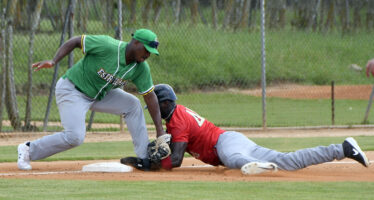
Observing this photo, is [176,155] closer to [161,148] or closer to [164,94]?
[161,148]

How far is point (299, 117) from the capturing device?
17.6 meters

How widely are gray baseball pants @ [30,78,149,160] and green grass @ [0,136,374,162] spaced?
1814 mm

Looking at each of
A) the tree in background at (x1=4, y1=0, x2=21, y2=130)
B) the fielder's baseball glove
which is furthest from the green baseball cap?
the tree in background at (x1=4, y1=0, x2=21, y2=130)

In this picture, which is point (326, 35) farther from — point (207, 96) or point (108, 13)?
point (108, 13)

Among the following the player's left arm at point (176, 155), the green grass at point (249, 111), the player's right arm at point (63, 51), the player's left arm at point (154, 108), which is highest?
the player's right arm at point (63, 51)

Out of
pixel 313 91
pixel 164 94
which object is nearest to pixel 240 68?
pixel 313 91

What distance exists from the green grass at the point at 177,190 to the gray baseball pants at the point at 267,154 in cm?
58

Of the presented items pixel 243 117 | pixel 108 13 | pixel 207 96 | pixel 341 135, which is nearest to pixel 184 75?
pixel 207 96

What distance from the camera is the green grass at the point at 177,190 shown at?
19.5 ft

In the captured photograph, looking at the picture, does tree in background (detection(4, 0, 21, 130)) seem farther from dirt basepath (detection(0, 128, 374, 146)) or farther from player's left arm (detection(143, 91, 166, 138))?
player's left arm (detection(143, 91, 166, 138))

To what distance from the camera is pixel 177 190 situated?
6.32 meters

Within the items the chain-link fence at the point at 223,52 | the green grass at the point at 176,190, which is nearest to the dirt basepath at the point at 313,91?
the chain-link fence at the point at 223,52

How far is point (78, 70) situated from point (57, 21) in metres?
8.63

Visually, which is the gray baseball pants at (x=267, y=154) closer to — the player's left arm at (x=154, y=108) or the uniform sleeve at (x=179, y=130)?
the uniform sleeve at (x=179, y=130)
